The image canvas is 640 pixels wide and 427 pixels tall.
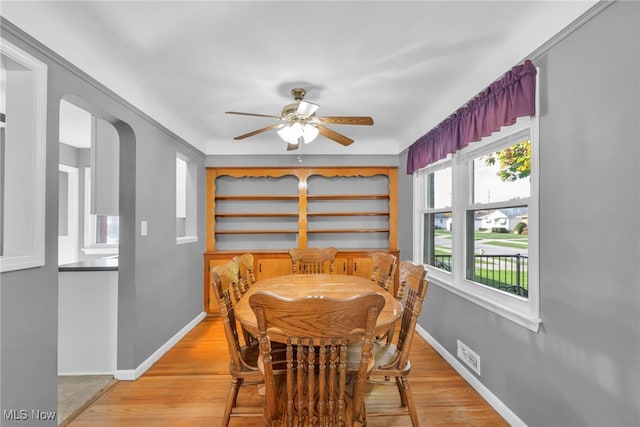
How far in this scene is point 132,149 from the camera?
2592 mm

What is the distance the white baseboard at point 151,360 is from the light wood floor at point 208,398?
1.8 inches

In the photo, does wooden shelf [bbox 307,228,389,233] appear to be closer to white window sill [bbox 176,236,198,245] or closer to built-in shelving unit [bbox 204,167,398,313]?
built-in shelving unit [bbox 204,167,398,313]

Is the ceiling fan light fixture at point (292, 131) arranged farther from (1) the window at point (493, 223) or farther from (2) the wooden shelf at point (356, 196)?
(2) the wooden shelf at point (356, 196)

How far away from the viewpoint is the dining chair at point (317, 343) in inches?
45.4

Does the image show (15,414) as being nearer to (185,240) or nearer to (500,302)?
(185,240)

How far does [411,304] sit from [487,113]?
1400 millimetres

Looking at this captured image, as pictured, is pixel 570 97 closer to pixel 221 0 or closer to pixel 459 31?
pixel 459 31

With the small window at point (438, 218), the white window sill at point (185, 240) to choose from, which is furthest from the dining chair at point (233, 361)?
the small window at point (438, 218)

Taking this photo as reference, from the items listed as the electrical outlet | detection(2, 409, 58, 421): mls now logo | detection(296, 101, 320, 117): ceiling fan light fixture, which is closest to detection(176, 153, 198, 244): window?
detection(296, 101, 320, 117): ceiling fan light fixture

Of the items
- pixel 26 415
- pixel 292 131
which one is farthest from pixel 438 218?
pixel 26 415

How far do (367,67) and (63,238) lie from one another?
5121 mm

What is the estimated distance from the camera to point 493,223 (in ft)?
7.97

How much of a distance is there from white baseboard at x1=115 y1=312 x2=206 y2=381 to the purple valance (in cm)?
325

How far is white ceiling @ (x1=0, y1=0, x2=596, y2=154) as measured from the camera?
1.64 m
